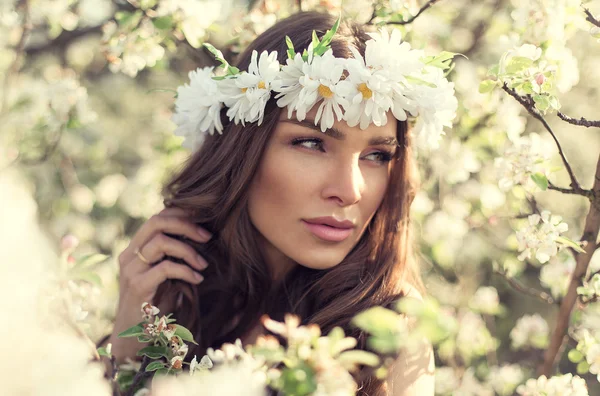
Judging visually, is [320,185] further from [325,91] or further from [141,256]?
[141,256]

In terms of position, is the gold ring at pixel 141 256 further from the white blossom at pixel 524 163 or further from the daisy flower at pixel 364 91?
the white blossom at pixel 524 163

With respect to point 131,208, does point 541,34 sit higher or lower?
higher

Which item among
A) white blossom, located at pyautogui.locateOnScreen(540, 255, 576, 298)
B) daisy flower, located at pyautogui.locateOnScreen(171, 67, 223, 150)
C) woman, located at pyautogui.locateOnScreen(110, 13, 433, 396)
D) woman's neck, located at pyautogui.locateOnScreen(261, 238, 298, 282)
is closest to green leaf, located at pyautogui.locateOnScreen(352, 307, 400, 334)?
woman, located at pyautogui.locateOnScreen(110, 13, 433, 396)

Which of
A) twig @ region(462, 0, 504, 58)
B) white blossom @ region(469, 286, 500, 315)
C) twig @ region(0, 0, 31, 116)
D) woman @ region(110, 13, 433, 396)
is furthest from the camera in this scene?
twig @ region(462, 0, 504, 58)

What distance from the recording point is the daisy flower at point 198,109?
1.97 metres

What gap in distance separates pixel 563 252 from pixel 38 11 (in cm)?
242

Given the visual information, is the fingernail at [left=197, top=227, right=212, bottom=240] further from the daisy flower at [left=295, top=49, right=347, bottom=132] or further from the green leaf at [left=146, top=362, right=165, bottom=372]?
the green leaf at [left=146, top=362, right=165, bottom=372]

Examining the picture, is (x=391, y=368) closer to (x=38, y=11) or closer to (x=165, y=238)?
(x=165, y=238)

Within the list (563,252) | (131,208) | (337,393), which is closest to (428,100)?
(563,252)

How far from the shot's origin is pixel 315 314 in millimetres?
1933

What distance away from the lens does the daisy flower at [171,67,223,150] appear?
6.47 ft

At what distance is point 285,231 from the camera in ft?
6.23

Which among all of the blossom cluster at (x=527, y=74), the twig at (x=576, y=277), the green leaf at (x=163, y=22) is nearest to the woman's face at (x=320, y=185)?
the blossom cluster at (x=527, y=74)

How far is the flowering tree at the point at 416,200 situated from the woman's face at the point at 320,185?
0.23m
